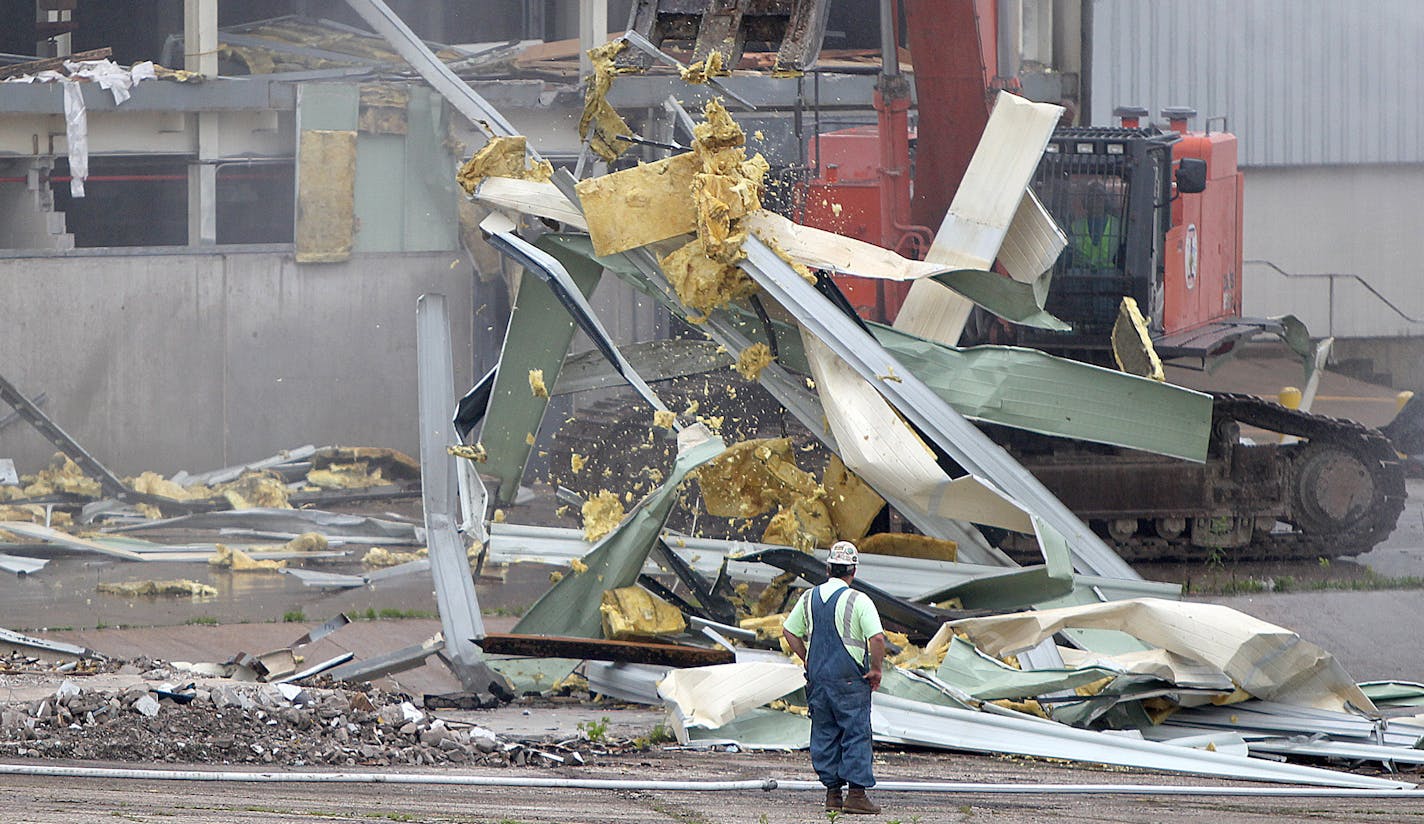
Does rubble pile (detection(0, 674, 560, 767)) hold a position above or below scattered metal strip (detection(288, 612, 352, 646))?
above

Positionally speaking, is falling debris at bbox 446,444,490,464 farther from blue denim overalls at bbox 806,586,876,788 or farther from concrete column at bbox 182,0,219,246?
concrete column at bbox 182,0,219,246

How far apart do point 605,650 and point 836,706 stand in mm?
2620

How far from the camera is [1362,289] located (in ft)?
82.9

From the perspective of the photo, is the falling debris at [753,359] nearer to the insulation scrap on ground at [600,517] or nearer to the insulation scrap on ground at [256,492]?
the insulation scrap on ground at [600,517]

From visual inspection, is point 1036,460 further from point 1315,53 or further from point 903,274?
point 1315,53

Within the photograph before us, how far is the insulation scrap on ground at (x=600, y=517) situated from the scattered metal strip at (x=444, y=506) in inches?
27.6

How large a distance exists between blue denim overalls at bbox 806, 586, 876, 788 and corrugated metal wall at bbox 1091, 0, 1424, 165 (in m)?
20.7

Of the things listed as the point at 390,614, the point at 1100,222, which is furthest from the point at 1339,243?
the point at 390,614

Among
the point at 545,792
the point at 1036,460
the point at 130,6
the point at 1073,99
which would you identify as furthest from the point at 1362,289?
the point at 545,792

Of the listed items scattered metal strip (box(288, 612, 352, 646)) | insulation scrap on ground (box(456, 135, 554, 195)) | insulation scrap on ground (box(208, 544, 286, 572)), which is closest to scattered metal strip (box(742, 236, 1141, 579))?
insulation scrap on ground (box(456, 135, 554, 195))

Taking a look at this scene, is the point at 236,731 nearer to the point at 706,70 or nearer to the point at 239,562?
the point at 706,70

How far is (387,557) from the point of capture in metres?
13.9

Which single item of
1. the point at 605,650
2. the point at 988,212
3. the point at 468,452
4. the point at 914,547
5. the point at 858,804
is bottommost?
the point at 605,650

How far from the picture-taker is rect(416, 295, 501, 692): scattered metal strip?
353 inches
